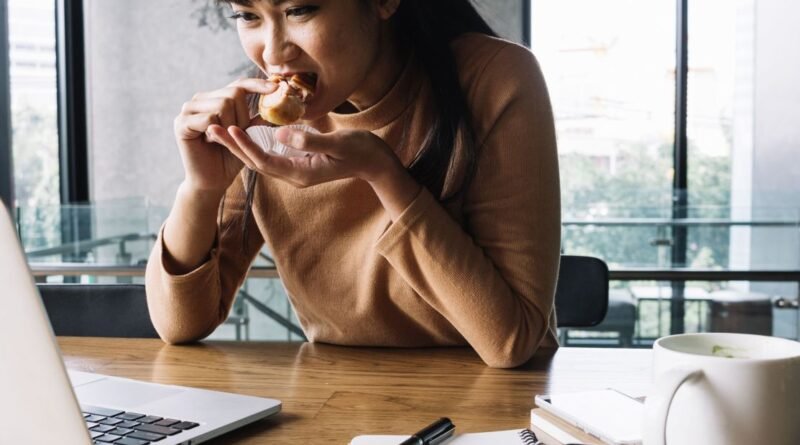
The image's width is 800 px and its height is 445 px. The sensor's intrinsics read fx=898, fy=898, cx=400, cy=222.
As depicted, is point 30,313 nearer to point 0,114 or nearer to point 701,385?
point 701,385

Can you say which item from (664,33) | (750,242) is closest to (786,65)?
(664,33)

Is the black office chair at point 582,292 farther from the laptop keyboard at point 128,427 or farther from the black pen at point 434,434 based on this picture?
the laptop keyboard at point 128,427

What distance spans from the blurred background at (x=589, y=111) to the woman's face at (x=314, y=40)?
2420mm

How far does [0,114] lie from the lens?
11.7ft

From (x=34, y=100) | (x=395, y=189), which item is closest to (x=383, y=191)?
(x=395, y=189)

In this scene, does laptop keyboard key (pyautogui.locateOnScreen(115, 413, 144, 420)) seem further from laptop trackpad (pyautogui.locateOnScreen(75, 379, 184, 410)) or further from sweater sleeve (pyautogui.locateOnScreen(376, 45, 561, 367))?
sweater sleeve (pyautogui.locateOnScreen(376, 45, 561, 367))

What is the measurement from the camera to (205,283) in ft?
4.52

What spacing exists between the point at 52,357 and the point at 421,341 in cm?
87

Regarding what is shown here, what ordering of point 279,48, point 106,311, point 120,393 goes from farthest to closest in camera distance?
point 106,311 → point 279,48 → point 120,393

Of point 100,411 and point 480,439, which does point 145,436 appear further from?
point 480,439

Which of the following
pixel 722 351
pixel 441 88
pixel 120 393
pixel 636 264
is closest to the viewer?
pixel 722 351

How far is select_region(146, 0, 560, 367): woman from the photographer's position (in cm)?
121

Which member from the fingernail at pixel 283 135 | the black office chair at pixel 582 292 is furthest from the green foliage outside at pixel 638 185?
the fingernail at pixel 283 135

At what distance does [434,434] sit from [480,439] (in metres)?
0.05
